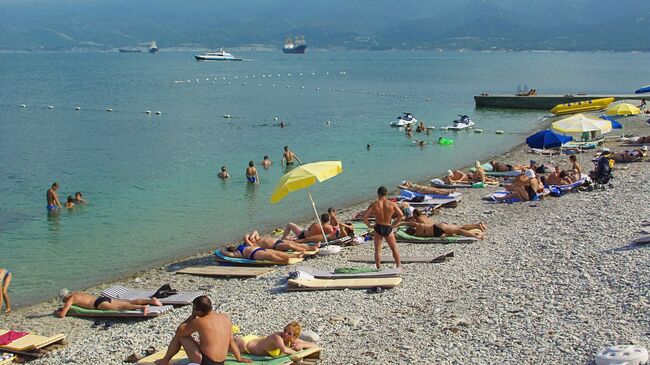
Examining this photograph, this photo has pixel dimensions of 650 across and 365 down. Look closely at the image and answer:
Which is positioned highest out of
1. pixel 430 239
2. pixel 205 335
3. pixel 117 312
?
pixel 205 335

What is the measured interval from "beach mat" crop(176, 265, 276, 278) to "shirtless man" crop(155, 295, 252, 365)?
6097 millimetres

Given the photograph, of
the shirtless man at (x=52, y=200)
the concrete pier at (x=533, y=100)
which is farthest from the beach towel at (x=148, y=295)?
the concrete pier at (x=533, y=100)

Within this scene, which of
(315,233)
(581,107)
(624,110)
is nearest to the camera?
(315,233)

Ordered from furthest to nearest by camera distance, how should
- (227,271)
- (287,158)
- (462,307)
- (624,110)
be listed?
(624,110), (287,158), (227,271), (462,307)

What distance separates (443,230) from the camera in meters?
16.5

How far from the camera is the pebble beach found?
981 cm

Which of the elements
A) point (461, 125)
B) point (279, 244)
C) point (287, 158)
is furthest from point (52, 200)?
point (461, 125)

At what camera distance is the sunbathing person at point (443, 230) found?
54.0 feet

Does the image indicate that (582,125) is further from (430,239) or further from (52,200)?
(52,200)

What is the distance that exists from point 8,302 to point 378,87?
239 ft

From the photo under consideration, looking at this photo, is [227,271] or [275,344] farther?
[227,271]

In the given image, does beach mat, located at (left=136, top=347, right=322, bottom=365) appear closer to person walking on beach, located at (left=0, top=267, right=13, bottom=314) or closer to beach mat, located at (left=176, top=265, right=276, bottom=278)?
beach mat, located at (left=176, top=265, right=276, bottom=278)

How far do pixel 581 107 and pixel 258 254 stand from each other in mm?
34719

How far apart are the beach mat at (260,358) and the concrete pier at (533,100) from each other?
4510 cm
